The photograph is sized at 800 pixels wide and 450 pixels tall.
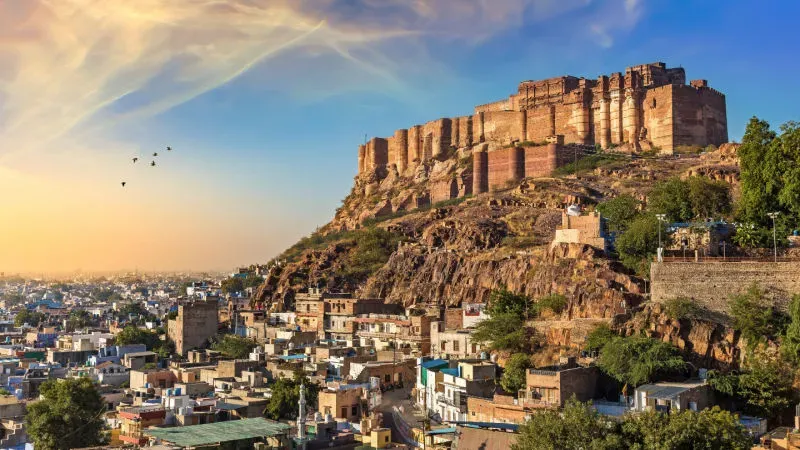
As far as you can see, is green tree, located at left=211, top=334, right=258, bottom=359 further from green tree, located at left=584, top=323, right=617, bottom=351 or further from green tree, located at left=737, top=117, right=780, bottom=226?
green tree, located at left=737, top=117, right=780, bottom=226

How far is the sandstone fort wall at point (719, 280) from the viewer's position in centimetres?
2867

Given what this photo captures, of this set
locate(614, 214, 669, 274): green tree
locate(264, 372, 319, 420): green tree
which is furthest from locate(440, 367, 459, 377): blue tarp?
locate(614, 214, 669, 274): green tree

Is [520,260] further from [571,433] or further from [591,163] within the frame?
[571,433]

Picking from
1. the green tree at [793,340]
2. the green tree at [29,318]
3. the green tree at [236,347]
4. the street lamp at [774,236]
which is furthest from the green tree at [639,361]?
the green tree at [29,318]

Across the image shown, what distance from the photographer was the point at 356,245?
5738 cm

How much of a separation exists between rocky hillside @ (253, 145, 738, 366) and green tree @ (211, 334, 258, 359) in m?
9.66

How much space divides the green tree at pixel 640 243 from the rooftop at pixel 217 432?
57.9 ft

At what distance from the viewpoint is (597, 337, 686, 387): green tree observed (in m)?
26.0

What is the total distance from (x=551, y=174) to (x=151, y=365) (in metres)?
32.8

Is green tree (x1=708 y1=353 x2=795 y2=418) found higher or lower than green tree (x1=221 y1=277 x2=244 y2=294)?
lower

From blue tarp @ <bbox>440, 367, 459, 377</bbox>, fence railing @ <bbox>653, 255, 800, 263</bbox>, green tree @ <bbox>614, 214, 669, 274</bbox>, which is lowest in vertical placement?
blue tarp @ <bbox>440, 367, 459, 377</bbox>

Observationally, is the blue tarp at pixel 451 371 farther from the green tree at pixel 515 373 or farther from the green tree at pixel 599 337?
the green tree at pixel 599 337

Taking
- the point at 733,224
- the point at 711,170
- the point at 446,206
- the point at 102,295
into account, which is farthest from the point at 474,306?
the point at 102,295

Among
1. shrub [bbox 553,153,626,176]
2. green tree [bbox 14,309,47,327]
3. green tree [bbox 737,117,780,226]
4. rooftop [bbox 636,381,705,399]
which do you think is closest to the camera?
rooftop [bbox 636,381,705,399]
